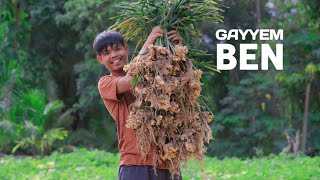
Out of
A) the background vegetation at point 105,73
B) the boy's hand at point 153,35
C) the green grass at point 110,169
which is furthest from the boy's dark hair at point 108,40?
the background vegetation at point 105,73

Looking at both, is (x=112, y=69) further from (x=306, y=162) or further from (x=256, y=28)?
(x=256, y=28)

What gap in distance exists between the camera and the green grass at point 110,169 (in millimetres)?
6449

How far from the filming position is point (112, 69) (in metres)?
3.23

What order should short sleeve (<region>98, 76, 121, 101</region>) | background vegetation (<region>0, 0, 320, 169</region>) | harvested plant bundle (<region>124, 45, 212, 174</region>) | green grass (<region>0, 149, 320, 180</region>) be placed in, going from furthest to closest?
1. background vegetation (<region>0, 0, 320, 169</region>)
2. green grass (<region>0, 149, 320, 180</region>)
3. short sleeve (<region>98, 76, 121, 101</region>)
4. harvested plant bundle (<region>124, 45, 212, 174</region>)

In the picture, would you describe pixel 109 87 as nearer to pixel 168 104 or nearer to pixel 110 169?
pixel 168 104

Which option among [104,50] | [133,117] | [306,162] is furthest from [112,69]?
[306,162]

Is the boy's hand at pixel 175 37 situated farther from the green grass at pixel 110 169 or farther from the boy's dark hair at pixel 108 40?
the green grass at pixel 110 169

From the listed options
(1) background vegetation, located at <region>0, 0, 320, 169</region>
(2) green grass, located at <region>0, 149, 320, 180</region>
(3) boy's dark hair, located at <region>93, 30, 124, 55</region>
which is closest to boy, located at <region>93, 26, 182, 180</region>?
(3) boy's dark hair, located at <region>93, 30, 124, 55</region>

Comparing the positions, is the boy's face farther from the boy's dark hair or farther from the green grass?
the green grass

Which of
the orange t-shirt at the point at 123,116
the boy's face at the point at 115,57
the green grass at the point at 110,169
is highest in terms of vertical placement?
the boy's face at the point at 115,57

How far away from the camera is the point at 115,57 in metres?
3.22

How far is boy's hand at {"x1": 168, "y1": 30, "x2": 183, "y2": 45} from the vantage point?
10.6ft

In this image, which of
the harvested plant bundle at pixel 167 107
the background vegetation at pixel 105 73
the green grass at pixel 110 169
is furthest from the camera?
the background vegetation at pixel 105 73

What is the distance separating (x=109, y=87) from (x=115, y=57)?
163mm
